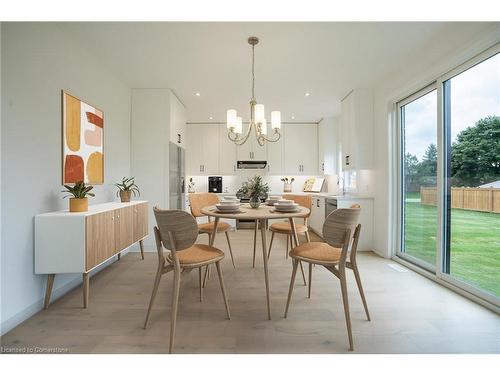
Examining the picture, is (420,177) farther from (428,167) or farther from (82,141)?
(82,141)

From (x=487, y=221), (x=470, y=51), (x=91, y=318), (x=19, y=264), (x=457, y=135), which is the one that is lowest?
(x=91, y=318)

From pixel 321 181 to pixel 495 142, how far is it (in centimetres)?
384

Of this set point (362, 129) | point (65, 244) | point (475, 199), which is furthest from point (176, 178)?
point (475, 199)

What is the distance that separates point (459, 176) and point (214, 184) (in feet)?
15.2

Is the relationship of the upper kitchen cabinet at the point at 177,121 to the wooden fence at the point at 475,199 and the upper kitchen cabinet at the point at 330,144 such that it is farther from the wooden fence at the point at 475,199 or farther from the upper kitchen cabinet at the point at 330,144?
the wooden fence at the point at 475,199

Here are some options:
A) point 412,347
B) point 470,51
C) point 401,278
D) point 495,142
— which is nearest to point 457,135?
point 495,142

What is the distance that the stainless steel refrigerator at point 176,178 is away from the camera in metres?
4.03

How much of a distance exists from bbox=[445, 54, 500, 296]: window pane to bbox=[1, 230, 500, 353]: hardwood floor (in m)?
0.38

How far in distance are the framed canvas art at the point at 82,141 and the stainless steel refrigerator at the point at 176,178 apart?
1149 millimetres

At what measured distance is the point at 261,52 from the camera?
8.88 ft

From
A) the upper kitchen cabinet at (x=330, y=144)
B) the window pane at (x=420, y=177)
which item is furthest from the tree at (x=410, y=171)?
the upper kitchen cabinet at (x=330, y=144)

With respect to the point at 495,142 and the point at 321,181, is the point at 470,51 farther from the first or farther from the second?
the point at 321,181

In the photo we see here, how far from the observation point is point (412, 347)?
1580mm

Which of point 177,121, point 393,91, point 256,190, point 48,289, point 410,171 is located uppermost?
point 393,91
